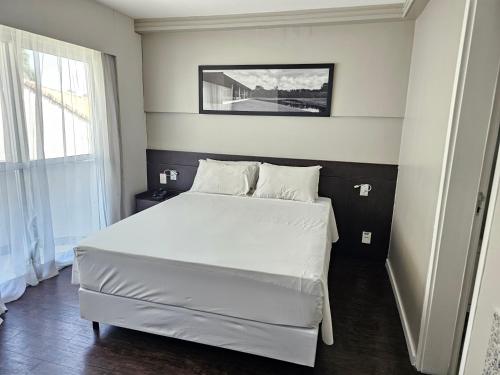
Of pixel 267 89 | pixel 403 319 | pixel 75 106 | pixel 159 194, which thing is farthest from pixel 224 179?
pixel 403 319

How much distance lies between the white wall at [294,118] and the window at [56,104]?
88 cm

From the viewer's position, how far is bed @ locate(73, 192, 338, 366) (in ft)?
5.42

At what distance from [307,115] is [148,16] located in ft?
6.43

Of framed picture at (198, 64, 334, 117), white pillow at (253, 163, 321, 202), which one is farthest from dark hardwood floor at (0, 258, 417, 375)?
framed picture at (198, 64, 334, 117)

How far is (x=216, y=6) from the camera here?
9.61ft

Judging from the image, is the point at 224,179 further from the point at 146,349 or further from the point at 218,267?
the point at 146,349

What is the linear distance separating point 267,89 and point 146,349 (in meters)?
2.59

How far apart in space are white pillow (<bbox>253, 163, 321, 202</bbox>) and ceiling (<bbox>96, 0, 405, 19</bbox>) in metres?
1.49

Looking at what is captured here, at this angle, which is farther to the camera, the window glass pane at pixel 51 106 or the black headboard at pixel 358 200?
the black headboard at pixel 358 200

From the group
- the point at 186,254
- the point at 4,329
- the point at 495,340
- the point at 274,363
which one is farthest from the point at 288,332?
the point at 4,329

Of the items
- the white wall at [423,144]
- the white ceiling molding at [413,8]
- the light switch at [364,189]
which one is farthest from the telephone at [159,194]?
the white ceiling molding at [413,8]

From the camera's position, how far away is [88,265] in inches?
76.0

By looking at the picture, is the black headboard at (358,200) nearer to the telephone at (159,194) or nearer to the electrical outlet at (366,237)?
the electrical outlet at (366,237)

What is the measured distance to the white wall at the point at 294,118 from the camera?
2.99 meters
